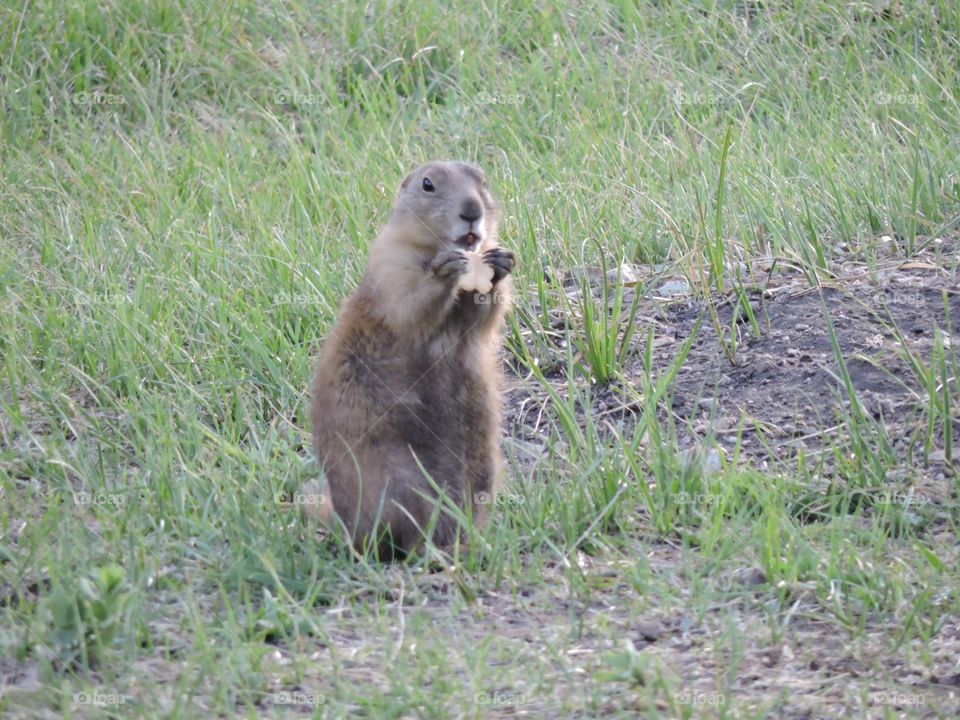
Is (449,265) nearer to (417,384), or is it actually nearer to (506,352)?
(417,384)

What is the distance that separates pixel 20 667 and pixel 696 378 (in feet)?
7.80

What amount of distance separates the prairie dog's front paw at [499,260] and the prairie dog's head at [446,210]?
0.13m

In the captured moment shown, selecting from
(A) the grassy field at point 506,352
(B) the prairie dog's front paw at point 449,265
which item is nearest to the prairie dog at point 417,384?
(B) the prairie dog's front paw at point 449,265

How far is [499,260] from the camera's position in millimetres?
3652

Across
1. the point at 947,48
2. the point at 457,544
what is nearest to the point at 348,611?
the point at 457,544

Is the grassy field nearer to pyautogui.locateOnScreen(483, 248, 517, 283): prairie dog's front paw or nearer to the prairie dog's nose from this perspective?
pyautogui.locateOnScreen(483, 248, 517, 283): prairie dog's front paw

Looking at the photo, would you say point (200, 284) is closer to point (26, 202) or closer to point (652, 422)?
point (26, 202)

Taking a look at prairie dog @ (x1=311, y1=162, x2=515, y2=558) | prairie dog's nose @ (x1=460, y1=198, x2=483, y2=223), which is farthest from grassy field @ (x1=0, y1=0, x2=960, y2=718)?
prairie dog's nose @ (x1=460, y1=198, x2=483, y2=223)

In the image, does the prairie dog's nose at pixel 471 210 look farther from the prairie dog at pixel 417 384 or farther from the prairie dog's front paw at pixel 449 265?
the prairie dog's front paw at pixel 449 265

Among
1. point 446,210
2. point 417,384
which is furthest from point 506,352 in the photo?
point 417,384

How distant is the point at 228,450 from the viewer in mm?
4020

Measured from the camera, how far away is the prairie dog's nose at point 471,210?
3734 millimetres

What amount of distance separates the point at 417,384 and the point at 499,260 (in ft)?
1.35

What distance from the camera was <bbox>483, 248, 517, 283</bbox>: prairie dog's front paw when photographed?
3.65 metres
